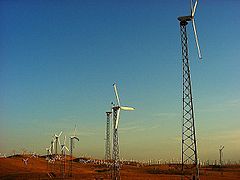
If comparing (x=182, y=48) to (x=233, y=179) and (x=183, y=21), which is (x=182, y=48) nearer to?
(x=183, y=21)

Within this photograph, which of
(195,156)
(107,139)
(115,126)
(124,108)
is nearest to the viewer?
(195,156)

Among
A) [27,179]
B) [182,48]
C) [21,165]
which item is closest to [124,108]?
[182,48]

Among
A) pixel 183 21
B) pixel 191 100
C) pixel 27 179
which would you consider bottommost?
pixel 27 179

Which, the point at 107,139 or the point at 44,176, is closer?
the point at 107,139

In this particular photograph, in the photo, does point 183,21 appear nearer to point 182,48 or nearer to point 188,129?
point 182,48

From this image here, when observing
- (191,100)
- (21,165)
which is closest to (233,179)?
(191,100)

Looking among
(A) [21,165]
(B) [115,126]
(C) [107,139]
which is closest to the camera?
(B) [115,126]

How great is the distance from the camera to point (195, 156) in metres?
41.6

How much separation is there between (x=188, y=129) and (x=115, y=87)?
3038 centimetres

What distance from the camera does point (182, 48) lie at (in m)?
45.6

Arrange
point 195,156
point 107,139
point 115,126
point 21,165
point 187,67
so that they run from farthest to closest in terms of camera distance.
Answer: point 21,165 → point 107,139 → point 115,126 → point 187,67 → point 195,156

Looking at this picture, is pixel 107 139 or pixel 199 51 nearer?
pixel 199 51

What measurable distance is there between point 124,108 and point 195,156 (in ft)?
98.4

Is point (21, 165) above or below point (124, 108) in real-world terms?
below
